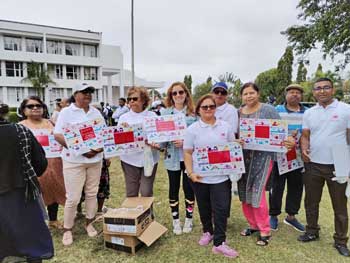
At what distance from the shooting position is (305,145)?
3076 millimetres

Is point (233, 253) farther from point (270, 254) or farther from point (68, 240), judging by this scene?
point (68, 240)

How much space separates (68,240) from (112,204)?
1.35 m

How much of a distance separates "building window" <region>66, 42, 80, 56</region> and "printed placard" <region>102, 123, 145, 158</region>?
32.2 m

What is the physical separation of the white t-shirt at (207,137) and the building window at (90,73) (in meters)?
32.5

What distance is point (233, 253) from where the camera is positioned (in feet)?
9.52

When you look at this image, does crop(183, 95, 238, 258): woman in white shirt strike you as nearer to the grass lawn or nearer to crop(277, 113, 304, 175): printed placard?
the grass lawn

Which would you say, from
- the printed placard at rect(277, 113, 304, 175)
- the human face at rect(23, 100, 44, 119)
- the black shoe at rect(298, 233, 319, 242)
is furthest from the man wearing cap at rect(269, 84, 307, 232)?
the human face at rect(23, 100, 44, 119)

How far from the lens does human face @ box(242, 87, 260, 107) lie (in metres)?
2.95

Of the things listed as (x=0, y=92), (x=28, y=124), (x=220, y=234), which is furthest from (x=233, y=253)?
(x=0, y=92)

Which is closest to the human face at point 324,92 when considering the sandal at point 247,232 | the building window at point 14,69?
the sandal at point 247,232

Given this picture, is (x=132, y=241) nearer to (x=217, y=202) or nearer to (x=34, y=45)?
(x=217, y=202)

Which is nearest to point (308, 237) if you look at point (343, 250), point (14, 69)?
point (343, 250)

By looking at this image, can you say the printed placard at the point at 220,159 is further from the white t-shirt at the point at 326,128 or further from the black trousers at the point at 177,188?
the white t-shirt at the point at 326,128

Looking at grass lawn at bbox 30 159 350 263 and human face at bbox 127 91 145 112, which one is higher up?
human face at bbox 127 91 145 112
